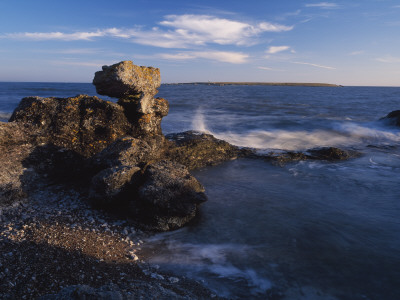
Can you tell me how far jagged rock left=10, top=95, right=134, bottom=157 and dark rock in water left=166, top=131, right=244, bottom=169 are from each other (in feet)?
6.72

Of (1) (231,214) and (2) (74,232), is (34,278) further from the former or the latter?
(1) (231,214)

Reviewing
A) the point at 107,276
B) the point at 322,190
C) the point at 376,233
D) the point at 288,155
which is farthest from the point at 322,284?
the point at 288,155

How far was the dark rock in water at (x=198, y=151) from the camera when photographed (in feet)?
30.9

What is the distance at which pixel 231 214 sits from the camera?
248 inches

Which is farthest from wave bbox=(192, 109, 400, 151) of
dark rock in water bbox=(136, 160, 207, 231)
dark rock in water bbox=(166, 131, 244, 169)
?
dark rock in water bbox=(136, 160, 207, 231)

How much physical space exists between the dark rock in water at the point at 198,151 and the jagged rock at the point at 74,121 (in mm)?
2049

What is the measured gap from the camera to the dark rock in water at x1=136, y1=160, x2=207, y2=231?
556 cm

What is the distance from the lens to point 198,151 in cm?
995

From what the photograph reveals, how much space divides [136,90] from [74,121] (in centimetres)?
228

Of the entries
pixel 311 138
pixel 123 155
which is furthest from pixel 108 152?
pixel 311 138

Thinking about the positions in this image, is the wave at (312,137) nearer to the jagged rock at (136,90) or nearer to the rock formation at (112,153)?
the rock formation at (112,153)

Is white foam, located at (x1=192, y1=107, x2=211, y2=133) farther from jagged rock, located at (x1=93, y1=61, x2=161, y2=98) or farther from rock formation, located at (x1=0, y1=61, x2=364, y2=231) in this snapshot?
jagged rock, located at (x1=93, y1=61, x2=161, y2=98)

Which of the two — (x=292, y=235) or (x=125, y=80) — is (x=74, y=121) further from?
(x=292, y=235)

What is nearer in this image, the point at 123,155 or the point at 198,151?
the point at 123,155
